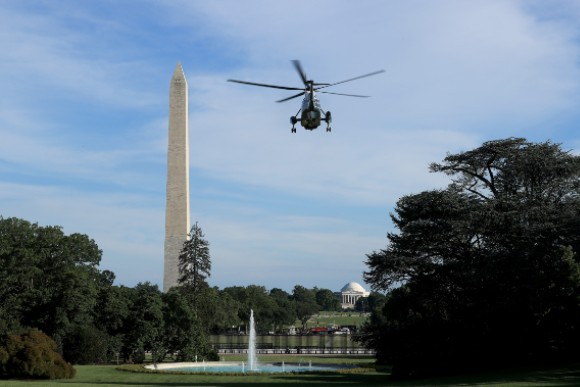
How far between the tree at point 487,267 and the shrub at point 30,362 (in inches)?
699

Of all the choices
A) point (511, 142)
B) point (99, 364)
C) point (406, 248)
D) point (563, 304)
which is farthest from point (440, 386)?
point (99, 364)

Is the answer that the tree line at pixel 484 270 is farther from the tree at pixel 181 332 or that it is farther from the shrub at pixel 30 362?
the tree at pixel 181 332

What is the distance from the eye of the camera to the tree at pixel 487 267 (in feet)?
139

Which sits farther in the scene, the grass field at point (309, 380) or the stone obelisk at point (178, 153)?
the stone obelisk at point (178, 153)

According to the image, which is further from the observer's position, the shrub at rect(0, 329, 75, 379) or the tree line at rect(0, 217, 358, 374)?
the tree line at rect(0, 217, 358, 374)

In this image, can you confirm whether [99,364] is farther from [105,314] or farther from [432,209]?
[432,209]

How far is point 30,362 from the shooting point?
48.4 m

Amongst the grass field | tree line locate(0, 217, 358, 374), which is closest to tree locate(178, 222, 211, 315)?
tree line locate(0, 217, 358, 374)

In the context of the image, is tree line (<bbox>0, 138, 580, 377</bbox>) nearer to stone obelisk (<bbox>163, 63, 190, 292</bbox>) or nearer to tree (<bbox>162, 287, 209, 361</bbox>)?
tree (<bbox>162, 287, 209, 361</bbox>)

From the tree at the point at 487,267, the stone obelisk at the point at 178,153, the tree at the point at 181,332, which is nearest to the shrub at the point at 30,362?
the tree at the point at 487,267

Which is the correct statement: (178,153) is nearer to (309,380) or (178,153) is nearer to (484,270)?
(309,380)

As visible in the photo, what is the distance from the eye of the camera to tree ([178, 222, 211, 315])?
287 feet

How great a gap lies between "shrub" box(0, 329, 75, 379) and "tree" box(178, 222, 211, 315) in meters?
36.8

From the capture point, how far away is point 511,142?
48.7m
